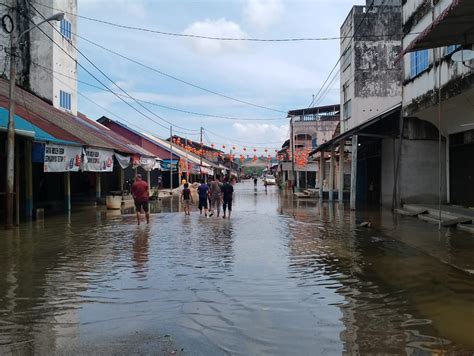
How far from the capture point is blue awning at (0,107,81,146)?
1531 cm

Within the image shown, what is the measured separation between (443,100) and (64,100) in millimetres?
21810

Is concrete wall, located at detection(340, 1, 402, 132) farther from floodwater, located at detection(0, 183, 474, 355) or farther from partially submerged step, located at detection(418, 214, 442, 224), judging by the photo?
floodwater, located at detection(0, 183, 474, 355)

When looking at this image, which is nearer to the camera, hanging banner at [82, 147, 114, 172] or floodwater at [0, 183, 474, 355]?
floodwater at [0, 183, 474, 355]

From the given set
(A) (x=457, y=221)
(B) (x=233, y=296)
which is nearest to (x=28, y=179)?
(B) (x=233, y=296)

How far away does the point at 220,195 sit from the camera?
20.2 metres

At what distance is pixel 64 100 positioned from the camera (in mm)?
29203

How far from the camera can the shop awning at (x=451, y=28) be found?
8.52 meters

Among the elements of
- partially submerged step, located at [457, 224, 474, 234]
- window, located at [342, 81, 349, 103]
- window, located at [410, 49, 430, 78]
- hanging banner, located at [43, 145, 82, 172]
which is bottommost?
partially submerged step, located at [457, 224, 474, 234]

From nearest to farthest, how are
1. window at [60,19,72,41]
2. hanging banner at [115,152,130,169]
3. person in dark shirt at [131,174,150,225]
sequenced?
person in dark shirt at [131,174,150,225], hanging banner at [115,152,130,169], window at [60,19,72,41]

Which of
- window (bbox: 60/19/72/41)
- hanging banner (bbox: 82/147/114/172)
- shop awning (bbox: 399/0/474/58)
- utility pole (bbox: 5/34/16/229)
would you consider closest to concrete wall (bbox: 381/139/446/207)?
shop awning (bbox: 399/0/474/58)

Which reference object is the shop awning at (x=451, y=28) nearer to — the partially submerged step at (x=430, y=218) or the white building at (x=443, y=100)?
the white building at (x=443, y=100)

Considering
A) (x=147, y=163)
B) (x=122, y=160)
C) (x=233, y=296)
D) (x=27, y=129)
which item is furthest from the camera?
(x=147, y=163)

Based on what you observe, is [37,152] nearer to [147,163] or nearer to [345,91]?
[147,163]

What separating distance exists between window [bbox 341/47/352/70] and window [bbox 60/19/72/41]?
18.0 meters
